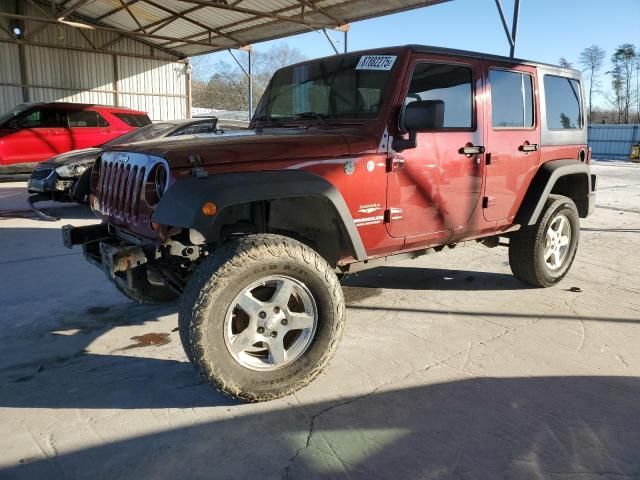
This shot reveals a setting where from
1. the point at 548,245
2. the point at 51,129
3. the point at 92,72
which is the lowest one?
the point at 548,245

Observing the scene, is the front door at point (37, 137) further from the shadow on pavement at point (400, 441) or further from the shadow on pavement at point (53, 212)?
the shadow on pavement at point (400, 441)

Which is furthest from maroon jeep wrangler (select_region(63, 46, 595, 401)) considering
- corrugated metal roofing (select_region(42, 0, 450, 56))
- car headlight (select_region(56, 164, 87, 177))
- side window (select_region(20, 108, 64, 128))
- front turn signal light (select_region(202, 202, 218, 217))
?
side window (select_region(20, 108, 64, 128))

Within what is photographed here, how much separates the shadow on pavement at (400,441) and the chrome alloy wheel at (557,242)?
2.02m

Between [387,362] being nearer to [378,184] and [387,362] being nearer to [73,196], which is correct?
[378,184]

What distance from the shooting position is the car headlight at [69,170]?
785cm

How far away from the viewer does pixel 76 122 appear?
12195 millimetres

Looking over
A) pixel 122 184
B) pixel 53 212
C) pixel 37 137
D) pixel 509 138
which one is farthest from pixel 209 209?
pixel 37 137

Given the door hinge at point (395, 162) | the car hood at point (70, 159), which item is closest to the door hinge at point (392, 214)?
the door hinge at point (395, 162)

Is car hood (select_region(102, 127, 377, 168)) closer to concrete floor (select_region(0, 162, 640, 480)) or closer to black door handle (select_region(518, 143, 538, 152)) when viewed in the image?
concrete floor (select_region(0, 162, 640, 480))

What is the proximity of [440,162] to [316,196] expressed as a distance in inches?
45.1

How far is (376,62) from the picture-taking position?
11.7 feet

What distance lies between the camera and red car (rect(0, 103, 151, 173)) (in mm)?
11602

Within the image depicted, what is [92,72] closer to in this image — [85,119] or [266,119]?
[85,119]

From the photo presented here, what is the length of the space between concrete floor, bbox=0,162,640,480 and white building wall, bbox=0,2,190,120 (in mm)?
15616
